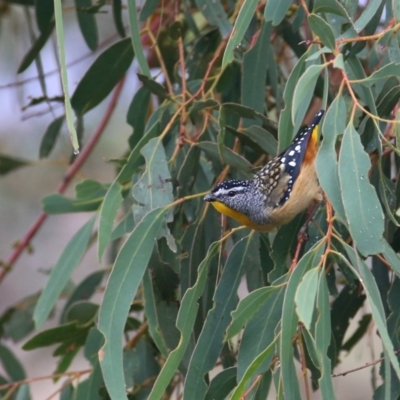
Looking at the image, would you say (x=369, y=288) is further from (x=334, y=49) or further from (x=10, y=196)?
(x=10, y=196)

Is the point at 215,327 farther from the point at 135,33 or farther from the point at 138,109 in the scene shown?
the point at 138,109

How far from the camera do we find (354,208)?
1632 mm

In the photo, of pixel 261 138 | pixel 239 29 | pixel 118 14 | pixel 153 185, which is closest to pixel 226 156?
pixel 261 138

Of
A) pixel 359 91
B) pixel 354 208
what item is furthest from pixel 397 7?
pixel 354 208

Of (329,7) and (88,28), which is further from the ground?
(88,28)

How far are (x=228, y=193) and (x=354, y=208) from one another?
0.67m

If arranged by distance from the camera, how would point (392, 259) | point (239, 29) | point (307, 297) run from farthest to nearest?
point (239, 29), point (392, 259), point (307, 297)

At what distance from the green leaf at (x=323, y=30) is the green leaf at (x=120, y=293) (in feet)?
2.10

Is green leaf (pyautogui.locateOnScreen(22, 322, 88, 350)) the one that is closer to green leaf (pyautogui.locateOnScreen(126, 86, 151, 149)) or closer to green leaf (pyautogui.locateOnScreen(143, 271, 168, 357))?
green leaf (pyautogui.locateOnScreen(143, 271, 168, 357))

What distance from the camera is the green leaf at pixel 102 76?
276 cm

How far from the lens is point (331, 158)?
5.68 ft

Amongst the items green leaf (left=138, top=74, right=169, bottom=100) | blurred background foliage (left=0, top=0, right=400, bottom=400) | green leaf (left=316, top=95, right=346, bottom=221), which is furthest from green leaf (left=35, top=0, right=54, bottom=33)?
green leaf (left=316, top=95, right=346, bottom=221)

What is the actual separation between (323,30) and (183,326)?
0.81 metres

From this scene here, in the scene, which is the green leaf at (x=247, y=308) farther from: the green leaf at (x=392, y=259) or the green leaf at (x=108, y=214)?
the green leaf at (x=108, y=214)
